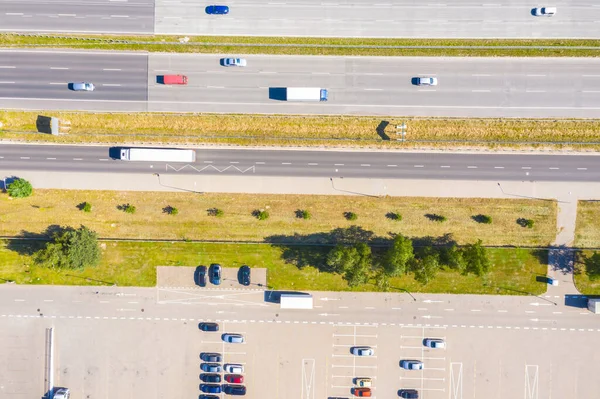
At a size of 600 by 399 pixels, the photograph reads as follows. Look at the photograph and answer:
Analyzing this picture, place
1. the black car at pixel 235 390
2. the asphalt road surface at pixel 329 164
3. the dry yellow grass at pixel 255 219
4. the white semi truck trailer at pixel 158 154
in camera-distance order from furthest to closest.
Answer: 1. the black car at pixel 235 390
2. the dry yellow grass at pixel 255 219
3. the asphalt road surface at pixel 329 164
4. the white semi truck trailer at pixel 158 154

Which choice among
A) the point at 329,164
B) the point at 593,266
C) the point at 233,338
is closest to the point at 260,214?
the point at 329,164

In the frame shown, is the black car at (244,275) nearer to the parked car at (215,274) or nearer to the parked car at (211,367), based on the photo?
the parked car at (215,274)

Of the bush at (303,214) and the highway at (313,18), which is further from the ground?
the highway at (313,18)

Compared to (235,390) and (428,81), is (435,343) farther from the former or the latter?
(428,81)

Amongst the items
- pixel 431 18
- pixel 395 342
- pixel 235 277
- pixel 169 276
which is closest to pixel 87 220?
pixel 169 276

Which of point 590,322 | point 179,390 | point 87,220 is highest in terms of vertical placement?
point 87,220

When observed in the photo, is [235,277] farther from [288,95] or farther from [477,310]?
[477,310]

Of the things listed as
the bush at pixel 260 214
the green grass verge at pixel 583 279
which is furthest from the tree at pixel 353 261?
the green grass verge at pixel 583 279
